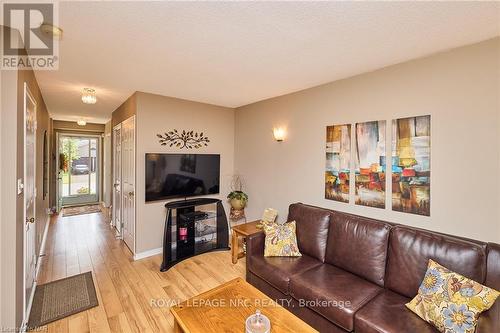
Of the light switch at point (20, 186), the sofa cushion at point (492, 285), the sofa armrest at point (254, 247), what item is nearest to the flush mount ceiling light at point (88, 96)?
the light switch at point (20, 186)

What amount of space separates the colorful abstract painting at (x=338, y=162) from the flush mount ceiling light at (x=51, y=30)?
2731mm

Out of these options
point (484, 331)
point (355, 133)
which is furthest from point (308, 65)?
point (484, 331)

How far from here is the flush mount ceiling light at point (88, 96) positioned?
10.7 feet

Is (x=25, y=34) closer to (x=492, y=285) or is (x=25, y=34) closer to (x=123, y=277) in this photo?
(x=123, y=277)

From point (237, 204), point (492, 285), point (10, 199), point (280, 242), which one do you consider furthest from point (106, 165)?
point (492, 285)

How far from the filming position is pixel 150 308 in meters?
2.38

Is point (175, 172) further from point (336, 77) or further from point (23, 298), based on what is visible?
point (336, 77)

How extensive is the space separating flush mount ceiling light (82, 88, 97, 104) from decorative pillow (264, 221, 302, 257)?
2.93 metres

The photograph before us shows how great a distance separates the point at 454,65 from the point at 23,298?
413 cm

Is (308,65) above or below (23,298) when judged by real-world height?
above

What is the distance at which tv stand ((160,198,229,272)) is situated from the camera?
3.35 metres

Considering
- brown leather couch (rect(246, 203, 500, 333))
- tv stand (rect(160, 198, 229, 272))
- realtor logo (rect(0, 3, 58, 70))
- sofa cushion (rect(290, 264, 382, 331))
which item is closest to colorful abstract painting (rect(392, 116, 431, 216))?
brown leather couch (rect(246, 203, 500, 333))

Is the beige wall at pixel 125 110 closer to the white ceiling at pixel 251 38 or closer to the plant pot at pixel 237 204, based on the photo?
the white ceiling at pixel 251 38

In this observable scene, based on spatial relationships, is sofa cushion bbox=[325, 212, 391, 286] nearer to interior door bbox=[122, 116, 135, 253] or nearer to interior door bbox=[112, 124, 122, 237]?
interior door bbox=[122, 116, 135, 253]
